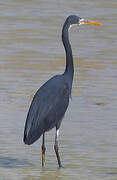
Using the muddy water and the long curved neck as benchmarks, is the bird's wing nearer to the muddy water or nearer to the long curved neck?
the long curved neck

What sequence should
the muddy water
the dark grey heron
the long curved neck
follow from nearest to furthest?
the dark grey heron < the muddy water < the long curved neck

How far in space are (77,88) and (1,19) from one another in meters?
6.19

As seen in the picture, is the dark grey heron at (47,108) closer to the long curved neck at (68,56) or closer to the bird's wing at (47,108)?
the bird's wing at (47,108)

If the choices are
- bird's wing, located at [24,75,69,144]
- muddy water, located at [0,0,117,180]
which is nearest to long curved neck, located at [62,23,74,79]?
bird's wing, located at [24,75,69,144]

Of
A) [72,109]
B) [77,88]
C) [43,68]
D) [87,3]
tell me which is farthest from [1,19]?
[72,109]

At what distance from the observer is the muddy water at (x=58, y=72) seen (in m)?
8.12

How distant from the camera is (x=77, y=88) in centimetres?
1159

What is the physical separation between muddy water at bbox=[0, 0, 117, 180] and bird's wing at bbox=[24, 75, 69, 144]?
0.43 metres

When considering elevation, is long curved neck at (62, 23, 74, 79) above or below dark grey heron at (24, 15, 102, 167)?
above

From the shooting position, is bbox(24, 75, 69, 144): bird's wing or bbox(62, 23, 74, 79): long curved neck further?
bbox(62, 23, 74, 79): long curved neck

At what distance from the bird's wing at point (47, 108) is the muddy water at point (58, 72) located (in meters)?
0.43

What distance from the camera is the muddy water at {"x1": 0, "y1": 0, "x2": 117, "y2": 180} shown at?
26.6ft

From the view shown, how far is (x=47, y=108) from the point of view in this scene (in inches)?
317

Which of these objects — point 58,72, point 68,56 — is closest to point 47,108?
point 68,56
